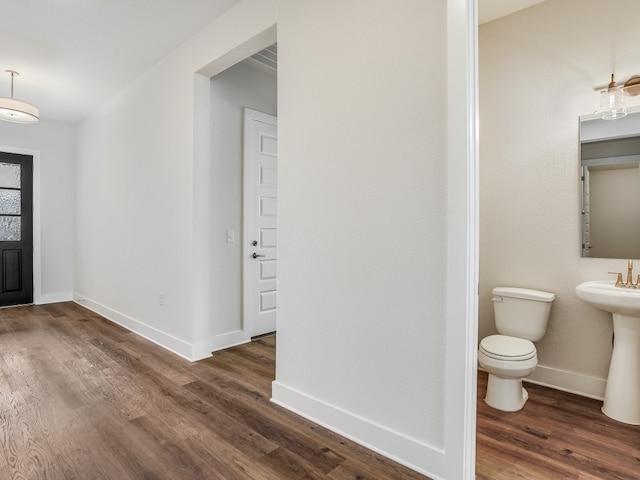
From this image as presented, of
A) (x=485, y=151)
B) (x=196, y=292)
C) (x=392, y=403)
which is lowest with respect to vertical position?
(x=392, y=403)

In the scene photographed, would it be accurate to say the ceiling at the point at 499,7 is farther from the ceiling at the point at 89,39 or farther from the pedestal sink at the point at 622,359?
the pedestal sink at the point at 622,359

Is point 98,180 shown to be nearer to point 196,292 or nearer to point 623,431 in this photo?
point 196,292

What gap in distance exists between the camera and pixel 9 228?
5.15 m

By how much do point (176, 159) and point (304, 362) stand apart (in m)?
2.25

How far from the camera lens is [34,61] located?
11.5ft

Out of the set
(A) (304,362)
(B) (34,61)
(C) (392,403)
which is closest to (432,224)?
(C) (392,403)

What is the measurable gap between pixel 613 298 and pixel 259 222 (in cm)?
292

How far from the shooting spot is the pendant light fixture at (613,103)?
231 centimetres

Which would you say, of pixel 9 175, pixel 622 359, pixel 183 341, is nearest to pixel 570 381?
pixel 622 359

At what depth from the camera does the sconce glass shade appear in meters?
3.55

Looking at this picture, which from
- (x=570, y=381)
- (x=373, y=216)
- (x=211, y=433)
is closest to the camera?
(x=373, y=216)

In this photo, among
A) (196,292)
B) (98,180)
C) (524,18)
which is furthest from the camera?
(98,180)

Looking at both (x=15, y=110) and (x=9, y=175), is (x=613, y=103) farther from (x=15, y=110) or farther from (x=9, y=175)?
(x=9, y=175)

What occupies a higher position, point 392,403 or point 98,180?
point 98,180
